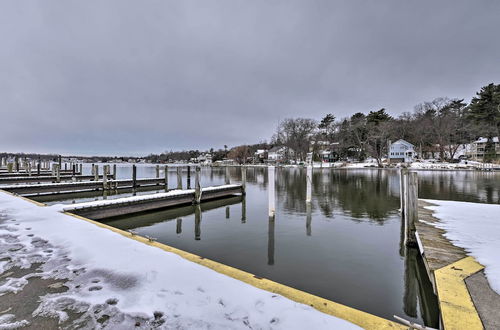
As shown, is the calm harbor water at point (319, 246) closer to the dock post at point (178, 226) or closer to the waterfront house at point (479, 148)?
the dock post at point (178, 226)

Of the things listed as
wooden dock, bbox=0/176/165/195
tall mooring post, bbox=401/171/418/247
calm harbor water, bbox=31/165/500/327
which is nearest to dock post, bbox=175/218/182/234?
calm harbor water, bbox=31/165/500/327

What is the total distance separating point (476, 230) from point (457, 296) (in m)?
4.33

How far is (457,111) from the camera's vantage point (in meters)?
66.6

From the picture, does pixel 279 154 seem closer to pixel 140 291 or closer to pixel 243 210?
pixel 243 210

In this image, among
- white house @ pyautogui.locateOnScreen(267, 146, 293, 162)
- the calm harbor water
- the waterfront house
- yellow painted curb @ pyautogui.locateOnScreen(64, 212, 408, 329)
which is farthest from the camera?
white house @ pyautogui.locateOnScreen(267, 146, 293, 162)

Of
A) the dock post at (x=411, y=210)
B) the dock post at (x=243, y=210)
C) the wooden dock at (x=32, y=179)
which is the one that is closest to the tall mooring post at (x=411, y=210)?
the dock post at (x=411, y=210)

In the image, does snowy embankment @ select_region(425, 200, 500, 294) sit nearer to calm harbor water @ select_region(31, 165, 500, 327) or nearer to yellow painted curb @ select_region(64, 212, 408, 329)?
calm harbor water @ select_region(31, 165, 500, 327)

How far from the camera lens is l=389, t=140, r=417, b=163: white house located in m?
63.0

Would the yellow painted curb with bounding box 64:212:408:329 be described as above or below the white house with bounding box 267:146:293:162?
below

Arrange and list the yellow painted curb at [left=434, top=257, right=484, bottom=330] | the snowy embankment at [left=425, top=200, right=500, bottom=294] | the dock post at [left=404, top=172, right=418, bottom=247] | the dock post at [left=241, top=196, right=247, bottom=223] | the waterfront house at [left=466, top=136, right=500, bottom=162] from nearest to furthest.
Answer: the yellow painted curb at [left=434, top=257, right=484, bottom=330] → the snowy embankment at [left=425, top=200, right=500, bottom=294] → the dock post at [left=404, top=172, right=418, bottom=247] → the dock post at [left=241, top=196, right=247, bottom=223] → the waterfront house at [left=466, top=136, right=500, bottom=162]

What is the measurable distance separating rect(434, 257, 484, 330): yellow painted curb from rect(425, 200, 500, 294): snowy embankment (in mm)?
254

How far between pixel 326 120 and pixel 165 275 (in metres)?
88.6

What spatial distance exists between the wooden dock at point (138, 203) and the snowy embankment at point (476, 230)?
407 inches

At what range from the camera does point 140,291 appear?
2707 mm
